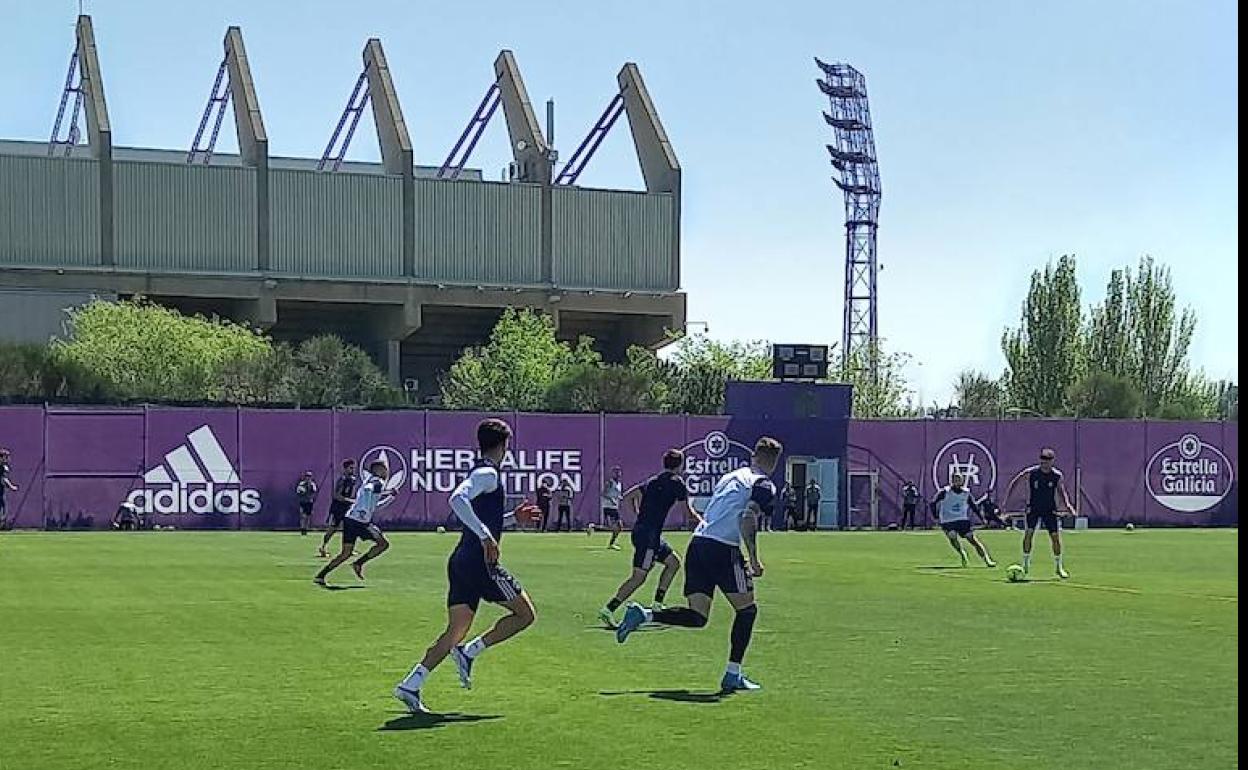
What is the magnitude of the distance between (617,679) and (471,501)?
282 centimetres

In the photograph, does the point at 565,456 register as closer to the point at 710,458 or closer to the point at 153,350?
the point at 710,458

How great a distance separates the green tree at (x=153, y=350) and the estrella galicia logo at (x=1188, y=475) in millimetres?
31100

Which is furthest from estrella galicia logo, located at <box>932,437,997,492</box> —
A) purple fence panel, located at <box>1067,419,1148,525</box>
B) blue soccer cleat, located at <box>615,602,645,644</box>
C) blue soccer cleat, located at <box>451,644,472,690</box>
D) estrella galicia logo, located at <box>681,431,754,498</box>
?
blue soccer cleat, located at <box>451,644,472,690</box>

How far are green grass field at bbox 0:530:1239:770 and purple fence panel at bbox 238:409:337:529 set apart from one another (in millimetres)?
21476

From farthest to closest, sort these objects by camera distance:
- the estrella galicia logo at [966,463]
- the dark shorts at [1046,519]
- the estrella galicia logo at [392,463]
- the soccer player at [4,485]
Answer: the estrella galicia logo at [966,463] < the estrella galicia logo at [392,463] < the soccer player at [4,485] < the dark shorts at [1046,519]

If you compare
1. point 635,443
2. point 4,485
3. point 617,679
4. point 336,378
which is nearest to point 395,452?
point 635,443

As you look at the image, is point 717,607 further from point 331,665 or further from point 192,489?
point 192,489

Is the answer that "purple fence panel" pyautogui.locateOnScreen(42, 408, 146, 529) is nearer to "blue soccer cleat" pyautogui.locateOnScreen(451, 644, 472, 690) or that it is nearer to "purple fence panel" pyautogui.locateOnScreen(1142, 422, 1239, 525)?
"purple fence panel" pyautogui.locateOnScreen(1142, 422, 1239, 525)

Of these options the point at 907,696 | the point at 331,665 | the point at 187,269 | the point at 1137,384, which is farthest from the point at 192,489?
the point at 1137,384

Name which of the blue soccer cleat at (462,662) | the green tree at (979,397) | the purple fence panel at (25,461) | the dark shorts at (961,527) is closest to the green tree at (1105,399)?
the green tree at (979,397)

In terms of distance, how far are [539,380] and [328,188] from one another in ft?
44.5

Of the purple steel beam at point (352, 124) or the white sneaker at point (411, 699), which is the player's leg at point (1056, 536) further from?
the purple steel beam at point (352, 124)

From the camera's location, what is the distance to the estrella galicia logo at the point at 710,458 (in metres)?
52.4

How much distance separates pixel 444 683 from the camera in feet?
46.0
